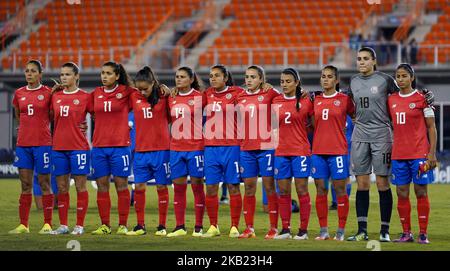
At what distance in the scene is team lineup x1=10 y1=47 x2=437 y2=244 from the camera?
12.4 meters

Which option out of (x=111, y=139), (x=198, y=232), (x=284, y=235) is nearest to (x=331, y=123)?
(x=284, y=235)

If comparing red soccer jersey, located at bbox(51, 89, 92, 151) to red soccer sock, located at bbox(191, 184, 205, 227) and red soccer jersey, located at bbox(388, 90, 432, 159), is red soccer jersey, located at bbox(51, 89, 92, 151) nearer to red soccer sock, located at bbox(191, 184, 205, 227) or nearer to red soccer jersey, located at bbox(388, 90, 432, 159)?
red soccer sock, located at bbox(191, 184, 205, 227)

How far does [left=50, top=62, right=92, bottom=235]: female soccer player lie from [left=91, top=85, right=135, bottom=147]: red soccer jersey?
0.20 metres

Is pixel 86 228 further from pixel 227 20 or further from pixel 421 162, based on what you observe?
pixel 227 20

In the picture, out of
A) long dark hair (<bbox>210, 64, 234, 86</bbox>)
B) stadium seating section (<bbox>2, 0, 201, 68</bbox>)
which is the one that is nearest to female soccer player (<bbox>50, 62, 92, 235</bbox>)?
long dark hair (<bbox>210, 64, 234, 86</bbox>)

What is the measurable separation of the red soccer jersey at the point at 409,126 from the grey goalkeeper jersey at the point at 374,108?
130 millimetres

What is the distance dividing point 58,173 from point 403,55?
18262 millimetres

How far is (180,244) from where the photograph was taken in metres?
12.0

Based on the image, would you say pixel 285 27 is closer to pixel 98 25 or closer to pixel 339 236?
pixel 98 25
